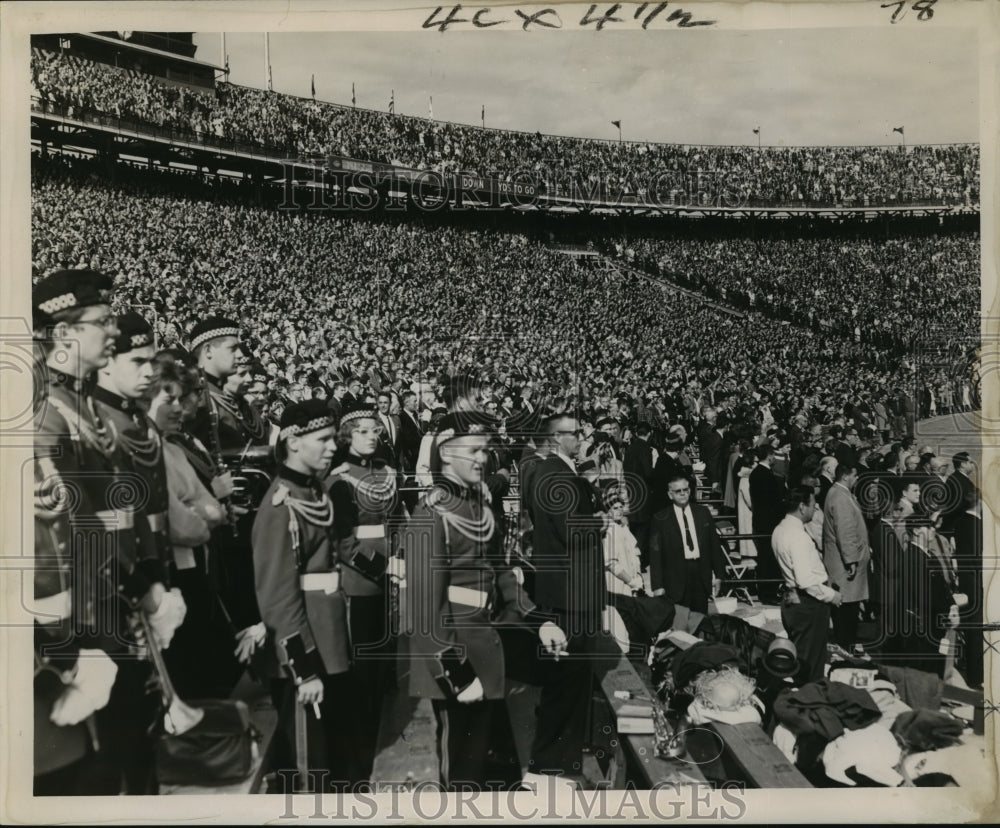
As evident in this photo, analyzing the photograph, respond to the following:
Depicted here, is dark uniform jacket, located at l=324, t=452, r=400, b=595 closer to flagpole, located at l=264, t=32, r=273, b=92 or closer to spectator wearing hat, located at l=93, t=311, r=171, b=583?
spectator wearing hat, located at l=93, t=311, r=171, b=583

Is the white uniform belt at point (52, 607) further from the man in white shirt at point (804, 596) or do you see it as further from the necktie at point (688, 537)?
the man in white shirt at point (804, 596)

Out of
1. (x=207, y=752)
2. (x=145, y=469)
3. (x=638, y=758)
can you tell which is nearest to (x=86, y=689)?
(x=207, y=752)

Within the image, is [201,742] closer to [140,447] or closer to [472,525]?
[140,447]

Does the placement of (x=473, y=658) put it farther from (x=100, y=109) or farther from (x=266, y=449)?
(x=100, y=109)

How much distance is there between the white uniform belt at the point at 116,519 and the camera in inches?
157

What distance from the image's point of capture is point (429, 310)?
428 centimetres

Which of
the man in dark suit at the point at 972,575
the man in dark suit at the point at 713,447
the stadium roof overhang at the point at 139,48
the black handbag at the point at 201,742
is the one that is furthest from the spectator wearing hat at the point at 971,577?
the stadium roof overhang at the point at 139,48

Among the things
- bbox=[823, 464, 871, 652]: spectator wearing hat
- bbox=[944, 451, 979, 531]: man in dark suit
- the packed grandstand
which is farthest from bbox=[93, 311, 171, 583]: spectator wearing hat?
bbox=[944, 451, 979, 531]: man in dark suit

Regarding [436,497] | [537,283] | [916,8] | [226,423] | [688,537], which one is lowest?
[688,537]

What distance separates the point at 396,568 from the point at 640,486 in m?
1.20

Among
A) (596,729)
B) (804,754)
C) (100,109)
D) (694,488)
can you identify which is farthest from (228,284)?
(804,754)

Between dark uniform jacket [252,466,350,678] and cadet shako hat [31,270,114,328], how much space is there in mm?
1167

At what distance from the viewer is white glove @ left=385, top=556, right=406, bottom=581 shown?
406cm

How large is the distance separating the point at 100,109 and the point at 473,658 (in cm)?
310
